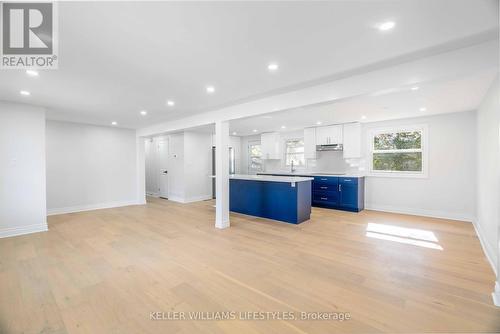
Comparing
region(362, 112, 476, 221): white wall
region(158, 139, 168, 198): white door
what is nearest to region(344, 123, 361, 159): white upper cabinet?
region(362, 112, 476, 221): white wall

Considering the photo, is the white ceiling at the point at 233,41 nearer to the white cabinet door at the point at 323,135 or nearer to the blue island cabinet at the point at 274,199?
the blue island cabinet at the point at 274,199

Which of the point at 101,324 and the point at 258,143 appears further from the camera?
the point at 258,143

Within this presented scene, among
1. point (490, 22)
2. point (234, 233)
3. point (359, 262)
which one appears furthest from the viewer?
point (234, 233)

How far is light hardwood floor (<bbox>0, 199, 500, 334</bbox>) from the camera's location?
1.87m

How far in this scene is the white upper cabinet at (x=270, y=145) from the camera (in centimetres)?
810

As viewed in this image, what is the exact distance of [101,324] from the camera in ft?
6.07

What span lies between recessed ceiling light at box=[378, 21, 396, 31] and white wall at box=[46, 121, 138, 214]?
7.19 m

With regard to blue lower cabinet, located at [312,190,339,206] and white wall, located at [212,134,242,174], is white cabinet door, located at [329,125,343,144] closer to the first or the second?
blue lower cabinet, located at [312,190,339,206]

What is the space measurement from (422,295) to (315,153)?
201 inches

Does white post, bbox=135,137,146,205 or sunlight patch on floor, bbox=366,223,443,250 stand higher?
white post, bbox=135,137,146,205

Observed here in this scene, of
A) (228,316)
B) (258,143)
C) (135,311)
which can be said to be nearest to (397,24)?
(228,316)

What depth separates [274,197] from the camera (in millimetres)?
5078

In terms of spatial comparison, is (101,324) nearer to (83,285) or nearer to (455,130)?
(83,285)

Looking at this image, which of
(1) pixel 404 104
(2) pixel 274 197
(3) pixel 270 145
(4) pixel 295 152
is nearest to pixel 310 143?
(4) pixel 295 152
